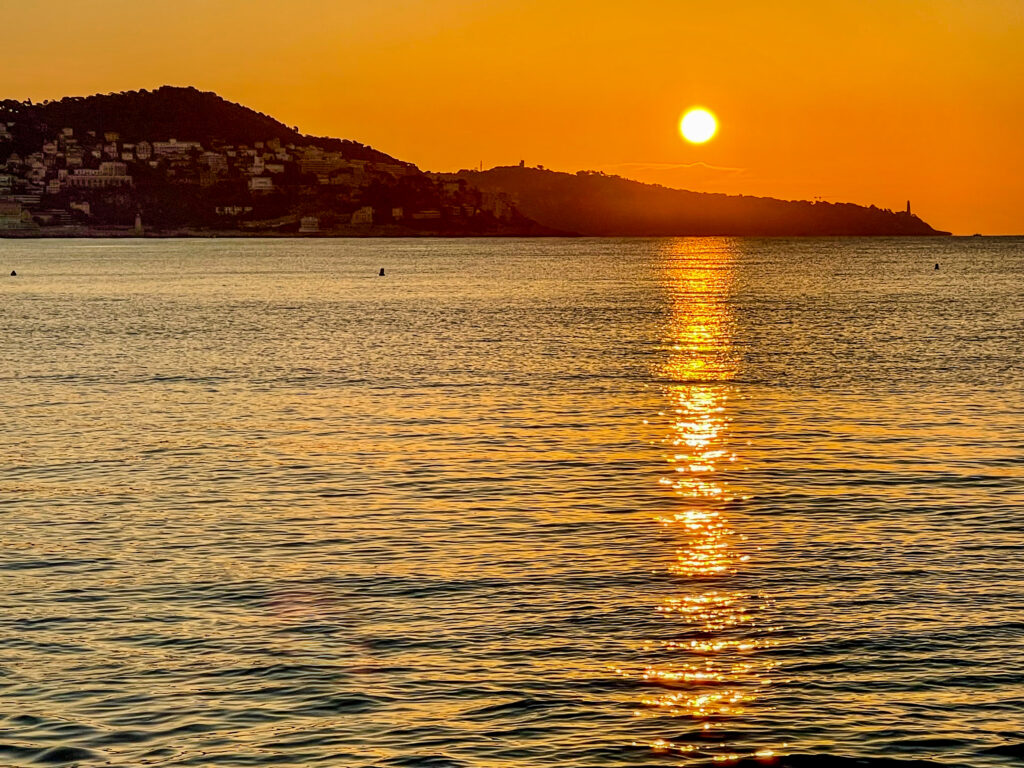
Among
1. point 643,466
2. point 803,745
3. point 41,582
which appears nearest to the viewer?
point 803,745

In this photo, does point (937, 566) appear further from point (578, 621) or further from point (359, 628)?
point (359, 628)

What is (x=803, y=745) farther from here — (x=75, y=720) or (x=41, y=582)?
(x=41, y=582)

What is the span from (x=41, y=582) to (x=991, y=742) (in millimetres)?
15649

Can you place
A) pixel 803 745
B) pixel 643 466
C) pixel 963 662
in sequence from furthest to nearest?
pixel 643 466, pixel 963 662, pixel 803 745

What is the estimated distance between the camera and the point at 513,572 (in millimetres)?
25391

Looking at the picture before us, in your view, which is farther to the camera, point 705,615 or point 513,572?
point 513,572

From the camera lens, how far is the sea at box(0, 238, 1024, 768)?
58.9 feet

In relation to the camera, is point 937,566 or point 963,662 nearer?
point 963,662

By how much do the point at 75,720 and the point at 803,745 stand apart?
8.80 metres

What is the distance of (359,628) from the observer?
22188 millimetres

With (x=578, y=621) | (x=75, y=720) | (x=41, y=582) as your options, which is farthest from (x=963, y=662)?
(x=41, y=582)

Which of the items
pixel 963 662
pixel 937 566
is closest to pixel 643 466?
pixel 937 566

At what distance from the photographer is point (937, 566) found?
25875mm

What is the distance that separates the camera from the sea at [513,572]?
1795cm
